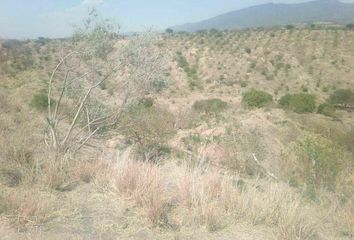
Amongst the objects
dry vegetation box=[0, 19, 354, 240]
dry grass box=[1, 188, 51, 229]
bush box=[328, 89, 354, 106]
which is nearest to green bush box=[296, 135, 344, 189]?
dry vegetation box=[0, 19, 354, 240]

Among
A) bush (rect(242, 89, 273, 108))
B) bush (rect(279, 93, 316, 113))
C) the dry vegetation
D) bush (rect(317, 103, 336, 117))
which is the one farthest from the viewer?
bush (rect(317, 103, 336, 117))

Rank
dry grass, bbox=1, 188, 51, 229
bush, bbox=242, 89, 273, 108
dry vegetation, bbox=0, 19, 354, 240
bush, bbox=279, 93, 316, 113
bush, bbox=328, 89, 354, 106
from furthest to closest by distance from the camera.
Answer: bush, bbox=328, 89, 354, 106, bush, bbox=242, 89, 273, 108, bush, bbox=279, 93, 316, 113, dry vegetation, bbox=0, 19, 354, 240, dry grass, bbox=1, 188, 51, 229

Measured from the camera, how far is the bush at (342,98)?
42.9 m

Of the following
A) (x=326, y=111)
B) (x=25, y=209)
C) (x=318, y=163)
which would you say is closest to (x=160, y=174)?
(x=25, y=209)

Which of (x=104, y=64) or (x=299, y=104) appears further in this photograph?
(x=299, y=104)

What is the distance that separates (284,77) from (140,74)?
44539mm

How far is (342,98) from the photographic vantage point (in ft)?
143

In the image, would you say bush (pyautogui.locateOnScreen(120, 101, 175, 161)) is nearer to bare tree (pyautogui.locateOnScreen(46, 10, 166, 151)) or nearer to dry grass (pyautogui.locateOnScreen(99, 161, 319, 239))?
bare tree (pyautogui.locateOnScreen(46, 10, 166, 151))

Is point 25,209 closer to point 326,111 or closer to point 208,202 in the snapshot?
point 208,202

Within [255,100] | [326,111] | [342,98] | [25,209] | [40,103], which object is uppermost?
[25,209]

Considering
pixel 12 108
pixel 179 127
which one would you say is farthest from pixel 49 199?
pixel 179 127

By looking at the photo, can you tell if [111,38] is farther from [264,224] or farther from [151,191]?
[264,224]

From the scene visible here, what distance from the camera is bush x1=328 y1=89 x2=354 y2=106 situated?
42.9m

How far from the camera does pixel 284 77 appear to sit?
53.0m
